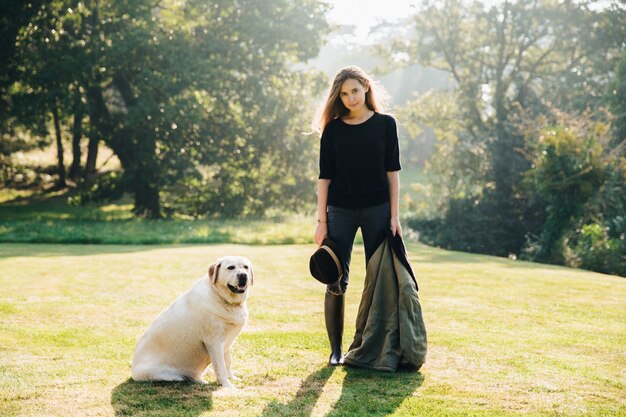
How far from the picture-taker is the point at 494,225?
21.7 metres

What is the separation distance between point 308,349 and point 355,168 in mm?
1789

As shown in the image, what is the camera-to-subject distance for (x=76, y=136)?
2798 cm

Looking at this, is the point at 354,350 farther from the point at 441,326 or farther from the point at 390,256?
the point at 441,326

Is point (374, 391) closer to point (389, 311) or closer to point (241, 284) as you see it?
point (389, 311)

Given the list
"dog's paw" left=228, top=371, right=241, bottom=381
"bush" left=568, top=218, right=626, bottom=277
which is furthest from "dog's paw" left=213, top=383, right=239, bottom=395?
"bush" left=568, top=218, right=626, bottom=277

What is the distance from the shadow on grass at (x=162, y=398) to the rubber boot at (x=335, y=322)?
1.06 meters

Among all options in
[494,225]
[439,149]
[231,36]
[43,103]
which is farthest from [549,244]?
[43,103]

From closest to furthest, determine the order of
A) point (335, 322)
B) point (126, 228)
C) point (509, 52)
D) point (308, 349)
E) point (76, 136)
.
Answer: point (335, 322)
point (308, 349)
point (126, 228)
point (509, 52)
point (76, 136)

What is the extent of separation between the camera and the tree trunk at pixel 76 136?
23031mm

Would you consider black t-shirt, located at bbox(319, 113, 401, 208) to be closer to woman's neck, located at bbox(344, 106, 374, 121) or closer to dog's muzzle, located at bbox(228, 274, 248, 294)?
woman's neck, located at bbox(344, 106, 374, 121)

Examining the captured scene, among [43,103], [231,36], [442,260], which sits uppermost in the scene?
[231,36]

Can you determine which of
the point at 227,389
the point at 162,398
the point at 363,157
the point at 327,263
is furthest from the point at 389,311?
the point at 162,398

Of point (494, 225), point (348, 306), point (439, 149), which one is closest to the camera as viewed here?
point (348, 306)

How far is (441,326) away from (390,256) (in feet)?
7.43
